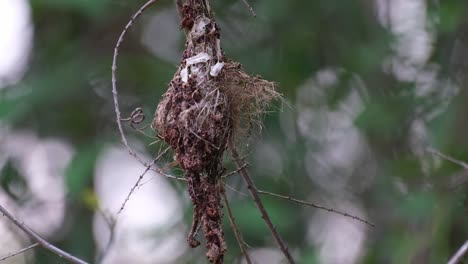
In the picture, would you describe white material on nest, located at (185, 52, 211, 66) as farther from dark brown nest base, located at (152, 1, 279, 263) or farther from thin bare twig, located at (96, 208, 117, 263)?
thin bare twig, located at (96, 208, 117, 263)

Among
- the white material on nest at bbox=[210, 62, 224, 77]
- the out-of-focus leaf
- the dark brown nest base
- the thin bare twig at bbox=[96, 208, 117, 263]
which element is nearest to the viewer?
the dark brown nest base

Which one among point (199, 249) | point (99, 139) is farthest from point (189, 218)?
point (99, 139)

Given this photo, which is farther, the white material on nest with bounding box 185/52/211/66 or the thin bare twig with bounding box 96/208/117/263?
the thin bare twig with bounding box 96/208/117/263

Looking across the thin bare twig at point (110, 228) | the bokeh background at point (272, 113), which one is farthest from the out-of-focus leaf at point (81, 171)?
the thin bare twig at point (110, 228)

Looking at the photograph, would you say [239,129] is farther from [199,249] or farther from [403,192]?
[403,192]

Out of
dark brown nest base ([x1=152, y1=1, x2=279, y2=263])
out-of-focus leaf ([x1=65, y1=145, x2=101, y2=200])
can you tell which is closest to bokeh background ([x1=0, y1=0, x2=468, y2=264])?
out-of-focus leaf ([x1=65, y1=145, x2=101, y2=200])

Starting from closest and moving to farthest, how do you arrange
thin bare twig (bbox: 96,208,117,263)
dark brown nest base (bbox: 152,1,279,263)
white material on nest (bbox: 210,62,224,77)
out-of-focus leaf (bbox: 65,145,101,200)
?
1. dark brown nest base (bbox: 152,1,279,263)
2. white material on nest (bbox: 210,62,224,77)
3. thin bare twig (bbox: 96,208,117,263)
4. out-of-focus leaf (bbox: 65,145,101,200)

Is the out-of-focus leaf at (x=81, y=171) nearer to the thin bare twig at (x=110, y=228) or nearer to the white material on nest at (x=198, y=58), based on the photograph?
the thin bare twig at (x=110, y=228)
